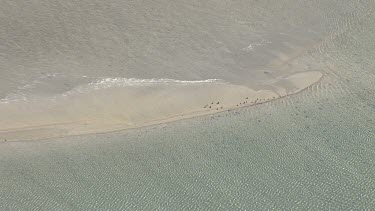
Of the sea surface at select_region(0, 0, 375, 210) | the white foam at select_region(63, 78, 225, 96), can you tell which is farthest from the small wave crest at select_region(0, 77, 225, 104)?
the sea surface at select_region(0, 0, 375, 210)

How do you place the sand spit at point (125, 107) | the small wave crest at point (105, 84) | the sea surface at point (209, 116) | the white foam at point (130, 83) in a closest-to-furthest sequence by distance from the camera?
the sea surface at point (209, 116)
the sand spit at point (125, 107)
the small wave crest at point (105, 84)
the white foam at point (130, 83)

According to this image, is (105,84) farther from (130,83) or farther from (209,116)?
(209,116)

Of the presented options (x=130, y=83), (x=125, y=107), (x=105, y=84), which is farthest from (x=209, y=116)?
(x=105, y=84)

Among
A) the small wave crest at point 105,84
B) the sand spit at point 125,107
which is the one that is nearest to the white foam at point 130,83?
the small wave crest at point 105,84

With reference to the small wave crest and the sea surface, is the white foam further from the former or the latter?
the sea surface

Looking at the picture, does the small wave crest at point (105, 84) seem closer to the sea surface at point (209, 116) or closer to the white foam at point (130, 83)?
the white foam at point (130, 83)

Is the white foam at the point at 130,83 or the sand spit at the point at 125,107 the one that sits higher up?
the white foam at the point at 130,83

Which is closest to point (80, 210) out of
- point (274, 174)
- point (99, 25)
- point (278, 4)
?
point (274, 174)

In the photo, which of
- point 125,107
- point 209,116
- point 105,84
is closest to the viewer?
point 209,116

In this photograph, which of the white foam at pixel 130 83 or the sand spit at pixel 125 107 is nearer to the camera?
the sand spit at pixel 125 107
